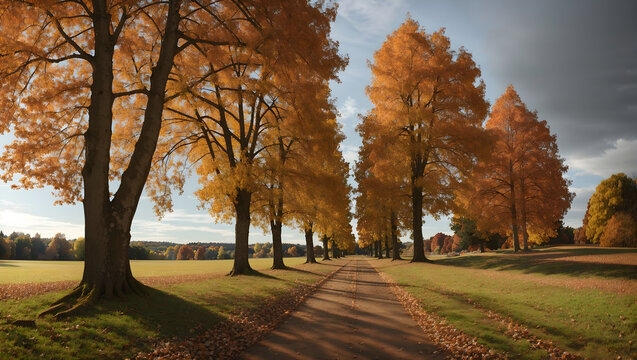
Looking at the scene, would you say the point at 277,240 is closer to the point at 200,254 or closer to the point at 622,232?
the point at 622,232

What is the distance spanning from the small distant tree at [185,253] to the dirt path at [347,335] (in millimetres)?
142061

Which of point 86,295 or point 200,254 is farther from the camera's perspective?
point 200,254

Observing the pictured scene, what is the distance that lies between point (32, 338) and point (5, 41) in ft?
26.6

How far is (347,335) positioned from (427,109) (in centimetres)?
1651

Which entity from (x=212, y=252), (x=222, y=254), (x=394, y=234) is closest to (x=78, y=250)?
(x=222, y=254)

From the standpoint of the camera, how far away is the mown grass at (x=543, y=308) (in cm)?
632

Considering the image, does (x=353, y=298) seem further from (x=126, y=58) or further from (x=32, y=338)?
(x=126, y=58)

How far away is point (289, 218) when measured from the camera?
79.6ft

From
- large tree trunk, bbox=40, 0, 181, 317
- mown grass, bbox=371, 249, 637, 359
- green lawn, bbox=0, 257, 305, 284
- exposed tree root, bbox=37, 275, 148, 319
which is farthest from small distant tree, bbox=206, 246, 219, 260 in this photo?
large tree trunk, bbox=40, 0, 181, 317

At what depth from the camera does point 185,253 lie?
140375mm

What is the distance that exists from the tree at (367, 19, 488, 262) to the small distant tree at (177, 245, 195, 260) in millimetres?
134821

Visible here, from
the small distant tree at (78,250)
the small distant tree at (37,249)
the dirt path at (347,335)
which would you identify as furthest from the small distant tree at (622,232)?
the small distant tree at (37,249)

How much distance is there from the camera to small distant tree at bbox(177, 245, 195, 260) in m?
139

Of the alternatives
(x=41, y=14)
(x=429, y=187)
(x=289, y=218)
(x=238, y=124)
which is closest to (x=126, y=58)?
(x=41, y=14)
